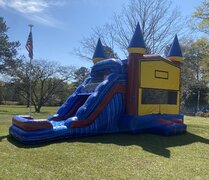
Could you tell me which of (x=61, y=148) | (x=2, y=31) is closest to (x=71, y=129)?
(x=61, y=148)

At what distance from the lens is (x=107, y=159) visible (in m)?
7.13

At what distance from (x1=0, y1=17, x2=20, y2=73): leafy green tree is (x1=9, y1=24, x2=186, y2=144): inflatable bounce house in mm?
24406

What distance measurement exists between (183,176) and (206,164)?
1272 millimetres

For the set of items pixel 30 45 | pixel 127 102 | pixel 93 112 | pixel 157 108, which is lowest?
pixel 93 112

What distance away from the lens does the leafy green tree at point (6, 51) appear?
113ft

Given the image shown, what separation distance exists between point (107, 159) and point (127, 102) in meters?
4.13

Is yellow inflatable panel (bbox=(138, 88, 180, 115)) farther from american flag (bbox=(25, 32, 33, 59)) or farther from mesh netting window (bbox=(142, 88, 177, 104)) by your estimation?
american flag (bbox=(25, 32, 33, 59))

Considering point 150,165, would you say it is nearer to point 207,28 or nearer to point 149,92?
point 149,92

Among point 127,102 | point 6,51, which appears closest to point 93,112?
point 127,102

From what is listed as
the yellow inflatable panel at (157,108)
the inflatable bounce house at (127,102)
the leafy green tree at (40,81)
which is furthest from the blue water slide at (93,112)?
the leafy green tree at (40,81)

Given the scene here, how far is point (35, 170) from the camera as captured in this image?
20.1 ft

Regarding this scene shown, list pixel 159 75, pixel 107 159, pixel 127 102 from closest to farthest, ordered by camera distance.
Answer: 1. pixel 107 159
2. pixel 127 102
3. pixel 159 75

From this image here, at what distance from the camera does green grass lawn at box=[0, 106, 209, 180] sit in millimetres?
6039

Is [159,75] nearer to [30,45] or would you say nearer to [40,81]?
[30,45]
